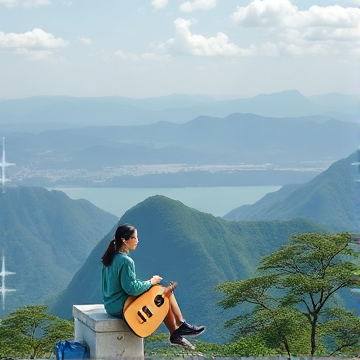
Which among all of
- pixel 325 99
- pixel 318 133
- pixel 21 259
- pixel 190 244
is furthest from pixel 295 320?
pixel 318 133

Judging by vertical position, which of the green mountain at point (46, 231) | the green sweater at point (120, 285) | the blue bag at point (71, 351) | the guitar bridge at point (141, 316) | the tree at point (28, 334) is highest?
the green sweater at point (120, 285)

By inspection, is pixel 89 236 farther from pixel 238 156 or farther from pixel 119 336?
pixel 119 336

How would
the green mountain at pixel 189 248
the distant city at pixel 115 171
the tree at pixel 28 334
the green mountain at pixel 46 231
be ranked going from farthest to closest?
the distant city at pixel 115 171 < the green mountain at pixel 46 231 < the green mountain at pixel 189 248 < the tree at pixel 28 334

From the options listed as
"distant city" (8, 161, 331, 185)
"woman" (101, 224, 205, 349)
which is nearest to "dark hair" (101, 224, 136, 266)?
"woman" (101, 224, 205, 349)

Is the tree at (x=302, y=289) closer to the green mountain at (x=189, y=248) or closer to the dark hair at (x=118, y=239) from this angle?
the dark hair at (x=118, y=239)

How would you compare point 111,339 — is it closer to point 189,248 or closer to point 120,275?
point 120,275

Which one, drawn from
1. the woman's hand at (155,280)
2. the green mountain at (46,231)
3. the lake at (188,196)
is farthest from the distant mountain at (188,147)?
the woman's hand at (155,280)

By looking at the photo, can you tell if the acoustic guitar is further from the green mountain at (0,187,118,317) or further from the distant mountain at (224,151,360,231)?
the green mountain at (0,187,118,317)
